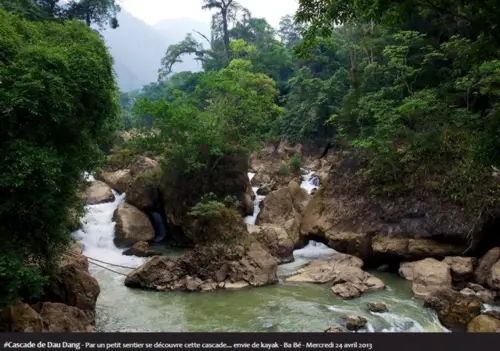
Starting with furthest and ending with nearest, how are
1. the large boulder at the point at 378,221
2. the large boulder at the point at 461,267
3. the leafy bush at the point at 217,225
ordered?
1. the leafy bush at the point at 217,225
2. the large boulder at the point at 378,221
3. the large boulder at the point at 461,267

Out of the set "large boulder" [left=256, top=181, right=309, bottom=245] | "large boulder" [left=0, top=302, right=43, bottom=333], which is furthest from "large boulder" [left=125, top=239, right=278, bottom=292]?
"large boulder" [left=0, top=302, right=43, bottom=333]

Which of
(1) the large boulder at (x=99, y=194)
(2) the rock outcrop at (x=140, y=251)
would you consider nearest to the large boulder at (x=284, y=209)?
(2) the rock outcrop at (x=140, y=251)

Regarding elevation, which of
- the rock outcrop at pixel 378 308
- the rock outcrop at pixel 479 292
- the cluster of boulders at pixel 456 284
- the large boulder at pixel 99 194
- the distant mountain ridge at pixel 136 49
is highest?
the distant mountain ridge at pixel 136 49

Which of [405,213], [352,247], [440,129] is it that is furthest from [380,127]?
[352,247]

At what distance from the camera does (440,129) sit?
626 inches

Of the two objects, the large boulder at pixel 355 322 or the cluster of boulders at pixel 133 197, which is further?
the cluster of boulders at pixel 133 197

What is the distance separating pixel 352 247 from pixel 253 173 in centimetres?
1389

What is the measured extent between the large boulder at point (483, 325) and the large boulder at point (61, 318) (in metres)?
8.61

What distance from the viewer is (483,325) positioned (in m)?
8.50

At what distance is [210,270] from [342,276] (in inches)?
181

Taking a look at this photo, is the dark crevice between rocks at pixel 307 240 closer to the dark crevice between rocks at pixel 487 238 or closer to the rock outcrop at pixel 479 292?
the dark crevice between rocks at pixel 487 238

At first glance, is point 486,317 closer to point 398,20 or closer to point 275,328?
point 275,328

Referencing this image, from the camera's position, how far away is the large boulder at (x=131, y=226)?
60.1 ft
